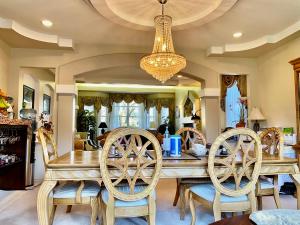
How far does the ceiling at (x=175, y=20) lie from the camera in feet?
10.2

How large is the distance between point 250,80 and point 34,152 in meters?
4.54

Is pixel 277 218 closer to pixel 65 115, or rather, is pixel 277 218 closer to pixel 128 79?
pixel 65 115

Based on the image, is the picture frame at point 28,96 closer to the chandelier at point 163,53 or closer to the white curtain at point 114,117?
the chandelier at point 163,53

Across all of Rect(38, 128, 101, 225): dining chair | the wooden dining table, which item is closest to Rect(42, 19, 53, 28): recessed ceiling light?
Rect(38, 128, 101, 225): dining chair

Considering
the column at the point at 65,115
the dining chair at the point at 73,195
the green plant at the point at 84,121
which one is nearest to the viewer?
the dining chair at the point at 73,195

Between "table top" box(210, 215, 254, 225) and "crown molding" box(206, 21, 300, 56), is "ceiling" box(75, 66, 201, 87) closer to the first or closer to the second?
"crown molding" box(206, 21, 300, 56)

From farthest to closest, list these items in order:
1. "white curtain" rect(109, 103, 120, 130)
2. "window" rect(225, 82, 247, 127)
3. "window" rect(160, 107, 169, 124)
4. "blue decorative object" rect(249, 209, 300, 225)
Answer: "white curtain" rect(109, 103, 120, 130) → "window" rect(160, 107, 169, 124) → "window" rect(225, 82, 247, 127) → "blue decorative object" rect(249, 209, 300, 225)

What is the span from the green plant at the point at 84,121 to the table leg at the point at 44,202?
9.20m

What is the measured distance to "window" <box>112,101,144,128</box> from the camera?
12.4 metres

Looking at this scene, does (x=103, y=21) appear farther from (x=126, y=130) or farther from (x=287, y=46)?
(x=287, y=46)

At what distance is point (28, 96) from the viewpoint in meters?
6.21

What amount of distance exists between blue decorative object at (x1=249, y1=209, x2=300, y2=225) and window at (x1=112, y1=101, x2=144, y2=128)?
11.1 m

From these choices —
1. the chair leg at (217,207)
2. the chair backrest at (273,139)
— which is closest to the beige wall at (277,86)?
the chair backrest at (273,139)

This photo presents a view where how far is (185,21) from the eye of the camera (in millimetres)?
3619
